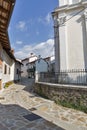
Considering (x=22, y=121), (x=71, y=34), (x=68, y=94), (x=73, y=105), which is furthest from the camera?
(x=71, y=34)

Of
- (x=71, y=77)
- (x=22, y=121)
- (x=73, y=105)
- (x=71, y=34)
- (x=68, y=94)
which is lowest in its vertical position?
(x=22, y=121)

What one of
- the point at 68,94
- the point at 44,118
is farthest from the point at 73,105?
the point at 44,118

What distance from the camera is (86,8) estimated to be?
11.3m

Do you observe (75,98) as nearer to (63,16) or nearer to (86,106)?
(86,106)

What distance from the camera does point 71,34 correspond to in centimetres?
1210

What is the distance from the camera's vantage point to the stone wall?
800 cm

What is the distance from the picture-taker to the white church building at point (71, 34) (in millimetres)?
11453

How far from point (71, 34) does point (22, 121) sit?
8.40 m

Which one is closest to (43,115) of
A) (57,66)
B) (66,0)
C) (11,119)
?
(11,119)

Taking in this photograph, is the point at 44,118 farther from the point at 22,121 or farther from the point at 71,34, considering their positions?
the point at 71,34

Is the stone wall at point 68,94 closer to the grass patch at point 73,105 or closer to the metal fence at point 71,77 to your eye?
the grass patch at point 73,105

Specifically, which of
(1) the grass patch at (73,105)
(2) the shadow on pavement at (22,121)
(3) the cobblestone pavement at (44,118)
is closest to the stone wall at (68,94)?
(1) the grass patch at (73,105)

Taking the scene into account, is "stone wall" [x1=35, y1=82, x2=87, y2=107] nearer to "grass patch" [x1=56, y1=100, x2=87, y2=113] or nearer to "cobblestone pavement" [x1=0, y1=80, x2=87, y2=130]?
"grass patch" [x1=56, y1=100, x2=87, y2=113]

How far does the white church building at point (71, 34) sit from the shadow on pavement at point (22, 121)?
5638 millimetres
